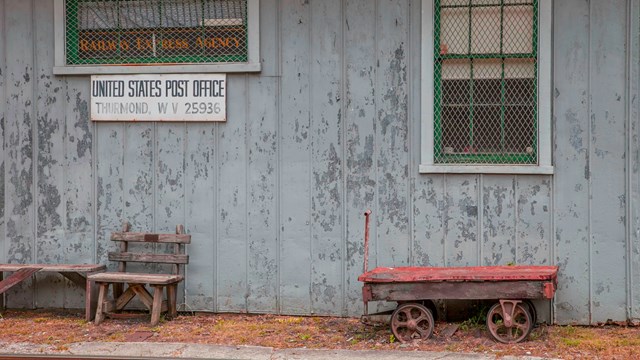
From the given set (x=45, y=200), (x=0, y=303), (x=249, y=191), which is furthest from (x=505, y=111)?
(x=0, y=303)

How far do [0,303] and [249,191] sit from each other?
2.91m

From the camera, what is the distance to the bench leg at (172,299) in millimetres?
8273

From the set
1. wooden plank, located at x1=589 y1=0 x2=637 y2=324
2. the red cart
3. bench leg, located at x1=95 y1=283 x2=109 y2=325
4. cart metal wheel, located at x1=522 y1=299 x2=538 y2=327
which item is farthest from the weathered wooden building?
the red cart

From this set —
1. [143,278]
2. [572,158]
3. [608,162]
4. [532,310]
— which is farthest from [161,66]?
[608,162]

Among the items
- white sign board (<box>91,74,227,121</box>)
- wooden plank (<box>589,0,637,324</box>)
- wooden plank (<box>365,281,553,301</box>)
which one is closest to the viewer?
wooden plank (<box>365,281,553,301</box>)

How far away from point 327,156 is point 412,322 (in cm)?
189

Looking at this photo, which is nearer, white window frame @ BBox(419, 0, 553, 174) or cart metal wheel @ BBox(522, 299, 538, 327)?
cart metal wheel @ BBox(522, 299, 538, 327)

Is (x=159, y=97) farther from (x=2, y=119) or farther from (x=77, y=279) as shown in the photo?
(x=77, y=279)

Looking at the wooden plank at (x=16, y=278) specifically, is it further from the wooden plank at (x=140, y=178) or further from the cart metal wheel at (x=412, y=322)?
the cart metal wheel at (x=412, y=322)

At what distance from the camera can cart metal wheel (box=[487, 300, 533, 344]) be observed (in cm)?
727

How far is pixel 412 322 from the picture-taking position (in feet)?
24.3

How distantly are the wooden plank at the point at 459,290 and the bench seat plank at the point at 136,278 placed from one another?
1965mm

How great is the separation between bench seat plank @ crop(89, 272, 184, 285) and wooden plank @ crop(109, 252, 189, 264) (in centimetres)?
20

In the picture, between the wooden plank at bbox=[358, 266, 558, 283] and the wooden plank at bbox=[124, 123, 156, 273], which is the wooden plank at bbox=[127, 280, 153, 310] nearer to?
the wooden plank at bbox=[124, 123, 156, 273]
